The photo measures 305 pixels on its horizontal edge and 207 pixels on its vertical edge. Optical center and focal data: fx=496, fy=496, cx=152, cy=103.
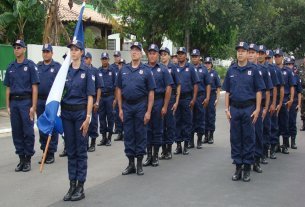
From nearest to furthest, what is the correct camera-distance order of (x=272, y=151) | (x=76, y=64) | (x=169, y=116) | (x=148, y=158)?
(x=76, y=64), (x=148, y=158), (x=169, y=116), (x=272, y=151)

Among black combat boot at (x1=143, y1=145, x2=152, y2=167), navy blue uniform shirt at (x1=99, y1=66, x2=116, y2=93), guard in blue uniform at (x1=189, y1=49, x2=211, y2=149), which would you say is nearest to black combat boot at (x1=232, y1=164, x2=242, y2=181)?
black combat boot at (x1=143, y1=145, x2=152, y2=167)

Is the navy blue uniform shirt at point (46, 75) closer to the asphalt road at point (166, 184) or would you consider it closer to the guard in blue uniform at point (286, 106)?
the asphalt road at point (166, 184)

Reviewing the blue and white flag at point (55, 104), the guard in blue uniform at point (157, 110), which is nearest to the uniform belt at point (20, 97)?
the blue and white flag at point (55, 104)

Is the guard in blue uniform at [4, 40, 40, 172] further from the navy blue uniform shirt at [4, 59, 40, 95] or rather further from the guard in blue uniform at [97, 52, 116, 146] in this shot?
the guard in blue uniform at [97, 52, 116, 146]

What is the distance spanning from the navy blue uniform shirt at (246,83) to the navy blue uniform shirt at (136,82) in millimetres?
1292

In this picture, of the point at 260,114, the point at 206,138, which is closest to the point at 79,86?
the point at 260,114

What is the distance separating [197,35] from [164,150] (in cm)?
2171

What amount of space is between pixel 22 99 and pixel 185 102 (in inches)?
133

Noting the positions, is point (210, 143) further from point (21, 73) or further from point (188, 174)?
point (21, 73)

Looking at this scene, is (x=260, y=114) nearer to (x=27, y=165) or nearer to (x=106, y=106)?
(x=27, y=165)

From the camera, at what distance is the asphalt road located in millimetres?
6371

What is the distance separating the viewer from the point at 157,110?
8688mm

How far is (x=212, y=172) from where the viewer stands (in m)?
8.16

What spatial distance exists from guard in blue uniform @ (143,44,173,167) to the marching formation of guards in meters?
0.02
